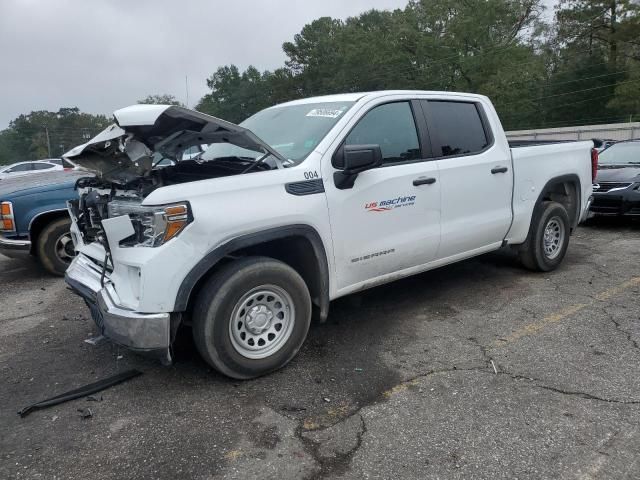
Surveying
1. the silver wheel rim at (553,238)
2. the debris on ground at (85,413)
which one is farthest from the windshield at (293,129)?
the silver wheel rim at (553,238)

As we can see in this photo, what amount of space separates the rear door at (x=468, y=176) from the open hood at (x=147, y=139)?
5.74ft

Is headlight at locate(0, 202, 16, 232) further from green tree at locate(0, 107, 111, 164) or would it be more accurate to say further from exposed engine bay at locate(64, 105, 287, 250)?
green tree at locate(0, 107, 111, 164)

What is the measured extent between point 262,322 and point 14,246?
4.28 metres

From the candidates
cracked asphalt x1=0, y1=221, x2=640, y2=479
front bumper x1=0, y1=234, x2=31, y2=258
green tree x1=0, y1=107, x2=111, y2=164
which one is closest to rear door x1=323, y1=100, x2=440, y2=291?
cracked asphalt x1=0, y1=221, x2=640, y2=479

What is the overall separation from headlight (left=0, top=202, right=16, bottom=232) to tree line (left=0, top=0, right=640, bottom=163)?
47016 millimetres

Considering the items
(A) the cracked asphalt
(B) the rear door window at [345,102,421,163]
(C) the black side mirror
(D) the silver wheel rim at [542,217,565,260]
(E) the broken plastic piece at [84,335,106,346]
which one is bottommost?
(A) the cracked asphalt

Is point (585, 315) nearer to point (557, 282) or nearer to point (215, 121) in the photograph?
point (557, 282)

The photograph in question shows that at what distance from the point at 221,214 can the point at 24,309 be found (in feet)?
11.6

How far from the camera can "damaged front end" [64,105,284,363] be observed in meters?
3.13

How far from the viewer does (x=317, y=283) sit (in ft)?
12.5

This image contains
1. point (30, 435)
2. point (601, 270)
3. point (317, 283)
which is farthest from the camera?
point (601, 270)

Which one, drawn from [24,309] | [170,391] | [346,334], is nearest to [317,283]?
[346,334]

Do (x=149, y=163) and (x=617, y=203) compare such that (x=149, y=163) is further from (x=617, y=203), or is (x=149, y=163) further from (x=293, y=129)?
(x=617, y=203)

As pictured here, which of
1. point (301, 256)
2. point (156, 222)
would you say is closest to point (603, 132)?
point (301, 256)
